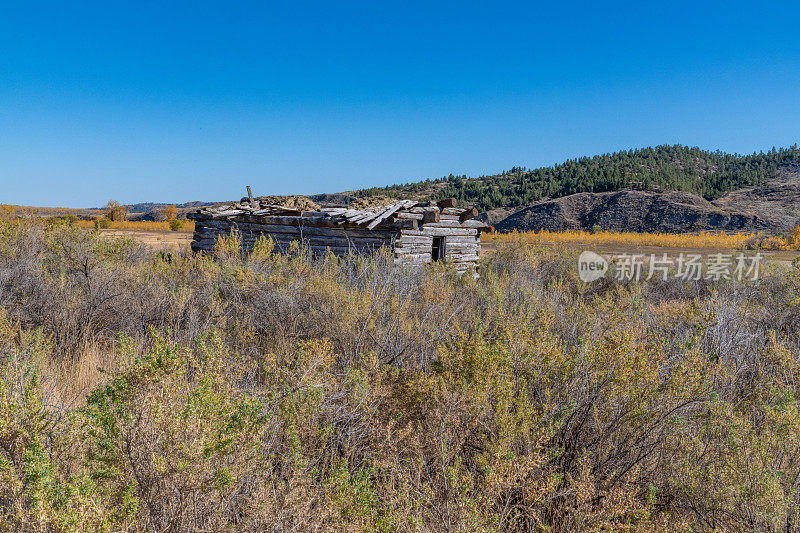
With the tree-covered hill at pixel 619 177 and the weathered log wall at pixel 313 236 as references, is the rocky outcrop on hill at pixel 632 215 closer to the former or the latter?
the tree-covered hill at pixel 619 177

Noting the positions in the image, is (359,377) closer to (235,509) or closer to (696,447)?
(235,509)

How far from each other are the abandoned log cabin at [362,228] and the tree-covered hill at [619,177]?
50405mm

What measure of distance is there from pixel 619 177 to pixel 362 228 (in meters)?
58.7

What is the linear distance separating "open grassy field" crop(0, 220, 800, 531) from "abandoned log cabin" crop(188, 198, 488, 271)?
5825mm

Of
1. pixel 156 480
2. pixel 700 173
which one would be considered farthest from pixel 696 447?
pixel 700 173

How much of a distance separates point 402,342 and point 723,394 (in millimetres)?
2638

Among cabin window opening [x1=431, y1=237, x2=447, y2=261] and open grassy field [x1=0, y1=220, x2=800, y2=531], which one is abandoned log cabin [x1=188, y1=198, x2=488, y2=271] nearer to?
cabin window opening [x1=431, y1=237, x2=447, y2=261]

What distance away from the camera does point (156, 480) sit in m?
1.79

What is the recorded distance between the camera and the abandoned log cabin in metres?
10.7

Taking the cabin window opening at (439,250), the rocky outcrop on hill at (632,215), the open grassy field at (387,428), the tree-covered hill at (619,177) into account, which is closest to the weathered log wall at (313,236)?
the cabin window opening at (439,250)

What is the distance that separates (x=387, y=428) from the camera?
2.67 metres

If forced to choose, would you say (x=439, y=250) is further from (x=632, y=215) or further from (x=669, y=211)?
(x=632, y=215)

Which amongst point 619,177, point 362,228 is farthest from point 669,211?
point 362,228

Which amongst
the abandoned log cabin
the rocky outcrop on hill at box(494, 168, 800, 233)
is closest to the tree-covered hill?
the rocky outcrop on hill at box(494, 168, 800, 233)
